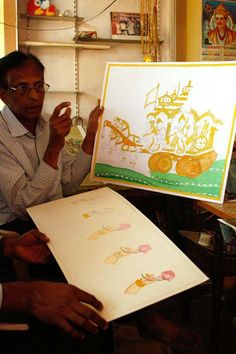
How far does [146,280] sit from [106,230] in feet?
0.79

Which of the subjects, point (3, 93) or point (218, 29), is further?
point (218, 29)

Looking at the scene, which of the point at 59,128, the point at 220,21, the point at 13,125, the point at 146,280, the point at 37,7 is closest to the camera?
the point at 146,280

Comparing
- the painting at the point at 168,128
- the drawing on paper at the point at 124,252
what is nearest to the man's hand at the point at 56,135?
the painting at the point at 168,128

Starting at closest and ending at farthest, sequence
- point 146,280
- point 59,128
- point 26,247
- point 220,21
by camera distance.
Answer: point 146,280 < point 26,247 < point 59,128 < point 220,21

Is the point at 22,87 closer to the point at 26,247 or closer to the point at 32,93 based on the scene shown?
the point at 32,93

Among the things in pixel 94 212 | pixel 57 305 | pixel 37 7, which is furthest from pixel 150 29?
pixel 57 305

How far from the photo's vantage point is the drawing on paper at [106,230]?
1.03m

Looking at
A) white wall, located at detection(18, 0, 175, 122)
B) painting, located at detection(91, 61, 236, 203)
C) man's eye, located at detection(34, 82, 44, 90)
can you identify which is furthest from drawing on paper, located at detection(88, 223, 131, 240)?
white wall, located at detection(18, 0, 175, 122)

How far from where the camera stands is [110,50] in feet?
9.02

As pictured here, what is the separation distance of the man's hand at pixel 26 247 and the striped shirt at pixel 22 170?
0.68 ft

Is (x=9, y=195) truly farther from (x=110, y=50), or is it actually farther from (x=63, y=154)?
(x=110, y=50)

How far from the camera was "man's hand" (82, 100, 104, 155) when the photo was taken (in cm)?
148

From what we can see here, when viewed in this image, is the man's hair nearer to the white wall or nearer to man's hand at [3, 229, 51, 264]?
man's hand at [3, 229, 51, 264]

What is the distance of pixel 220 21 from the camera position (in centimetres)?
259
